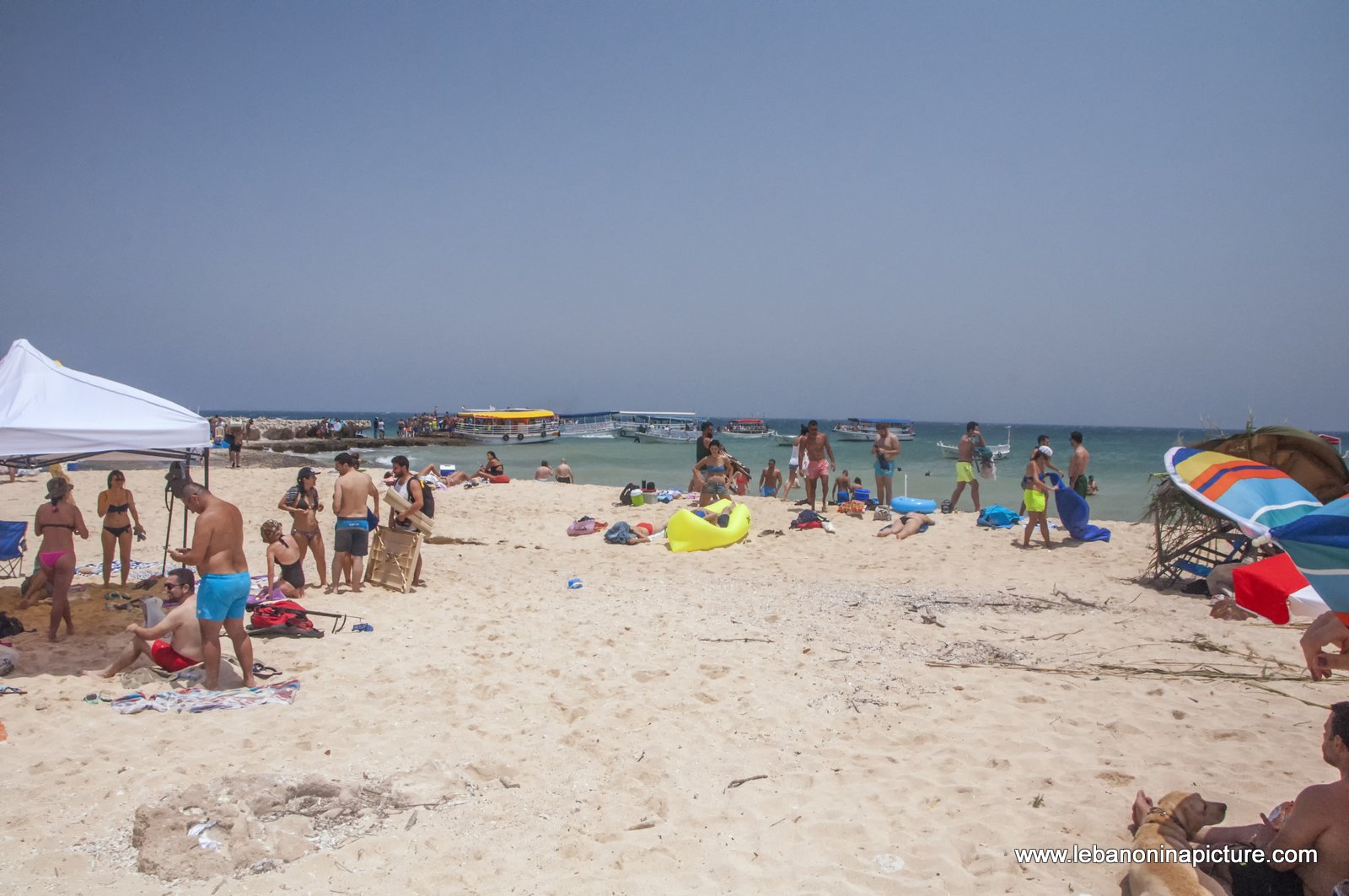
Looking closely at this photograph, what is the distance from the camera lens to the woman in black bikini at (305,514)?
7.69 meters

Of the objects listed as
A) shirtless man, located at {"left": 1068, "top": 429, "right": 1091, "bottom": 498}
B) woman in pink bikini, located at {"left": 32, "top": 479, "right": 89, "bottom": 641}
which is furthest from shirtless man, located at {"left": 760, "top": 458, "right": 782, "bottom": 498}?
woman in pink bikini, located at {"left": 32, "top": 479, "right": 89, "bottom": 641}

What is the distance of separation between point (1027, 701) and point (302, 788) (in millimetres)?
4184

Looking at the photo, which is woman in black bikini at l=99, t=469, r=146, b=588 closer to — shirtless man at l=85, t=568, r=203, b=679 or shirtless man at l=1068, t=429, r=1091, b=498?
shirtless man at l=85, t=568, r=203, b=679

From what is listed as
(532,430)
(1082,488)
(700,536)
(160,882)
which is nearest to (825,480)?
(700,536)

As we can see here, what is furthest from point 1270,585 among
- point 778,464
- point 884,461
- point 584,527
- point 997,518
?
point 778,464

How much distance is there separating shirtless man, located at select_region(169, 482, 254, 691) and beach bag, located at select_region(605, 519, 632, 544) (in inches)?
252

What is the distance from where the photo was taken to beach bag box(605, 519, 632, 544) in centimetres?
1109

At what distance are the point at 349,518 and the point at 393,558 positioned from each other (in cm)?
68

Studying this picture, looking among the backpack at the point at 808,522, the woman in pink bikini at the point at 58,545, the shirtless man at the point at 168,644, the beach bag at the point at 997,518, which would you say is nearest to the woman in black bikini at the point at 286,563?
the woman in pink bikini at the point at 58,545

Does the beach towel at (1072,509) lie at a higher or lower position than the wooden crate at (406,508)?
higher

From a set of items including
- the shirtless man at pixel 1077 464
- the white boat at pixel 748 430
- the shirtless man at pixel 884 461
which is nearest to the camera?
the shirtless man at pixel 1077 464

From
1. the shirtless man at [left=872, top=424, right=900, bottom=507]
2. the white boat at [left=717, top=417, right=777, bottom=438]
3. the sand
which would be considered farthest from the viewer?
the white boat at [left=717, top=417, right=777, bottom=438]

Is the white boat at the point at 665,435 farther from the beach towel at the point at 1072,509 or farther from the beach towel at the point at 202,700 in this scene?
the beach towel at the point at 202,700

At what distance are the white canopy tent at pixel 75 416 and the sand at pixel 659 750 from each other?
61.1 inches
